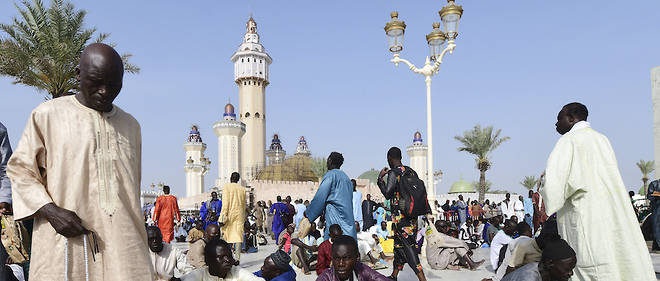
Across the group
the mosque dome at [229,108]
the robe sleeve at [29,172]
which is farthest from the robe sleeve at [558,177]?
the mosque dome at [229,108]

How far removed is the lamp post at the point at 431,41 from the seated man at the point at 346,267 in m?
7.64

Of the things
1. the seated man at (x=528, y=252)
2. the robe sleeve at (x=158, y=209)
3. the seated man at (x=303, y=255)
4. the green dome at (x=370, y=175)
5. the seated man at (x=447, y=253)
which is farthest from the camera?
the green dome at (x=370, y=175)

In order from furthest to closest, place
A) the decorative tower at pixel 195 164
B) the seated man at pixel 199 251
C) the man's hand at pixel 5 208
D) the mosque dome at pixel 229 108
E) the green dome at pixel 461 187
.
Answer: the green dome at pixel 461 187
the decorative tower at pixel 195 164
the mosque dome at pixel 229 108
the seated man at pixel 199 251
the man's hand at pixel 5 208

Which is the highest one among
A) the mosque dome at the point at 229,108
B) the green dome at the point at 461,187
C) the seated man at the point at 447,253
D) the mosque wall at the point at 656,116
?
the mosque dome at the point at 229,108

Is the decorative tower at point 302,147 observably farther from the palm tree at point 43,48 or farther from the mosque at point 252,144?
the palm tree at point 43,48

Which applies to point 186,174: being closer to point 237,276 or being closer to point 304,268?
point 304,268

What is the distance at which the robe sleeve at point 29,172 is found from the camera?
202cm

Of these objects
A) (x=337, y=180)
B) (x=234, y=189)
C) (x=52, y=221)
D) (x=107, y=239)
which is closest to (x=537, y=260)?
(x=337, y=180)

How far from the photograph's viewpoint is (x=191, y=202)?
43594mm

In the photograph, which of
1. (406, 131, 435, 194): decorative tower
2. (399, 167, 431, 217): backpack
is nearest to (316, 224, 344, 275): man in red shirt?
(399, 167, 431, 217): backpack

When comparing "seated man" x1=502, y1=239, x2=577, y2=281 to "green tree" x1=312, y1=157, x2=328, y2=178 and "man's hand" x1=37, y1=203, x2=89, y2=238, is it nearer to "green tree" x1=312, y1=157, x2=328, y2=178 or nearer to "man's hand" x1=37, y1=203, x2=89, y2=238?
"man's hand" x1=37, y1=203, x2=89, y2=238

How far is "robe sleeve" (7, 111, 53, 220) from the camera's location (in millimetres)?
2024

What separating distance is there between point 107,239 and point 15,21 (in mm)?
15091

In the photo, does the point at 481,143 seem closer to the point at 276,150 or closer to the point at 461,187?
the point at 461,187
